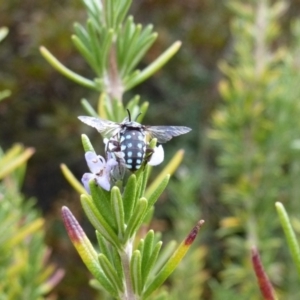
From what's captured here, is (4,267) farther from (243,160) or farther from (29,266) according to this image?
(243,160)

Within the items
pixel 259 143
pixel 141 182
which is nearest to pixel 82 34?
pixel 141 182

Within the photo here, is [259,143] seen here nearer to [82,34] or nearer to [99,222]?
[82,34]

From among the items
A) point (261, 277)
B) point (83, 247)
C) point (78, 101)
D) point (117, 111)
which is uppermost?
point (78, 101)

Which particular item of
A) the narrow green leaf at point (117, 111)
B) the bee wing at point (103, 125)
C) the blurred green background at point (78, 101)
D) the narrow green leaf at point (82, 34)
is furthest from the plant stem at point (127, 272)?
the blurred green background at point (78, 101)

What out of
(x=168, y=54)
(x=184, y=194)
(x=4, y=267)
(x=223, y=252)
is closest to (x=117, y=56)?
(x=168, y=54)

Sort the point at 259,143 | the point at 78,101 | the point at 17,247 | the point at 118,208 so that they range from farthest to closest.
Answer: the point at 78,101 < the point at 259,143 < the point at 17,247 < the point at 118,208

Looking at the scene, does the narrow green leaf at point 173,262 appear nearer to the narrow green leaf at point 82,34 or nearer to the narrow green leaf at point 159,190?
the narrow green leaf at point 159,190

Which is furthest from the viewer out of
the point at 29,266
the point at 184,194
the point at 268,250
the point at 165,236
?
the point at 165,236
